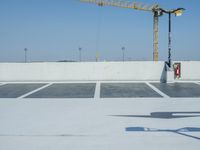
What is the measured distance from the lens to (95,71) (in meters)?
14.5

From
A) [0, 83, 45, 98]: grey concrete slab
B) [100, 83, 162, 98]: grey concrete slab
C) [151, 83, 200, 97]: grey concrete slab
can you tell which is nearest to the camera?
[100, 83, 162, 98]: grey concrete slab

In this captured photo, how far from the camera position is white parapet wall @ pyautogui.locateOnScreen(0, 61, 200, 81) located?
1441 cm

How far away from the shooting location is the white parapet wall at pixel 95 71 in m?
14.4

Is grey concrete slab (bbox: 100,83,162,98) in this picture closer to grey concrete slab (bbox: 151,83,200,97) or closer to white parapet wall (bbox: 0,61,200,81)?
grey concrete slab (bbox: 151,83,200,97)
